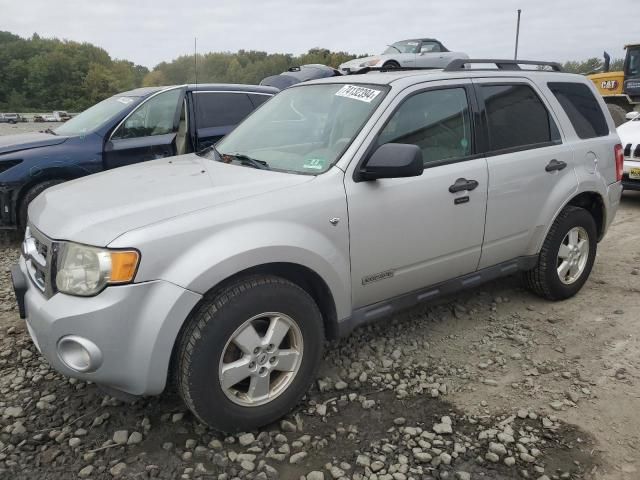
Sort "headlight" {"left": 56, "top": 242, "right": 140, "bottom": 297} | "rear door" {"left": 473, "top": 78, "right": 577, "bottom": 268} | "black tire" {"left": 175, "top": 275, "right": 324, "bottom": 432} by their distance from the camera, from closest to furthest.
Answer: "headlight" {"left": 56, "top": 242, "right": 140, "bottom": 297} < "black tire" {"left": 175, "top": 275, "right": 324, "bottom": 432} < "rear door" {"left": 473, "top": 78, "right": 577, "bottom": 268}

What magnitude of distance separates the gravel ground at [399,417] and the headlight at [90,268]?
0.84 meters

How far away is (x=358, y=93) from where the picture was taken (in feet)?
10.6

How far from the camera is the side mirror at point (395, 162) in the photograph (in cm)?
272

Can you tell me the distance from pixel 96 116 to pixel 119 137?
0.61 meters

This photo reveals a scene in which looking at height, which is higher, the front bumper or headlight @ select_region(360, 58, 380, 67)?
headlight @ select_region(360, 58, 380, 67)

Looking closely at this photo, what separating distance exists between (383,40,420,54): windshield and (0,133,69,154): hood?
1231cm

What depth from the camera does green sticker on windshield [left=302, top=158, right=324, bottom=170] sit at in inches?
115

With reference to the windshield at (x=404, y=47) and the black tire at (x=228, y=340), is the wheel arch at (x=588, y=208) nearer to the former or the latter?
the black tire at (x=228, y=340)

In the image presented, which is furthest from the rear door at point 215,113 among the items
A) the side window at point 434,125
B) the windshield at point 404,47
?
the windshield at point 404,47

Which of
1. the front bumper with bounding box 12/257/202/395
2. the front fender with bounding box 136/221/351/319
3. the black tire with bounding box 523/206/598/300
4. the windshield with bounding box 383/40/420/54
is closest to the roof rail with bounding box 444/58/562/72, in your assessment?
the black tire with bounding box 523/206/598/300

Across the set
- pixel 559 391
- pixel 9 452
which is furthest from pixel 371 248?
pixel 9 452

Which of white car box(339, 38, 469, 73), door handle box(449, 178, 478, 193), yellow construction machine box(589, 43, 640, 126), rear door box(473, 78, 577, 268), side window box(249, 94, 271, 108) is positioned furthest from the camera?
white car box(339, 38, 469, 73)

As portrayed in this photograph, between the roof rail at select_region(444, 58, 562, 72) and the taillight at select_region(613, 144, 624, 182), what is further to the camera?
the taillight at select_region(613, 144, 624, 182)

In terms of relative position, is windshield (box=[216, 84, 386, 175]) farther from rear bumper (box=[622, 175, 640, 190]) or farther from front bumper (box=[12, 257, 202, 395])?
rear bumper (box=[622, 175, 640, 190])
